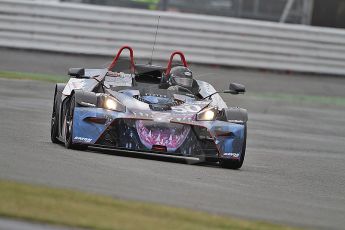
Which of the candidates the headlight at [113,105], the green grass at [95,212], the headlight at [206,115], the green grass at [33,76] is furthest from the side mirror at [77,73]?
the green grass at [33,76]

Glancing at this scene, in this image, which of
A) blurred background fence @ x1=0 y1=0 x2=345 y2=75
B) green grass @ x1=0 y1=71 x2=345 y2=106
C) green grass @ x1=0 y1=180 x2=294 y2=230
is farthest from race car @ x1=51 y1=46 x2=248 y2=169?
blurred background fence @ x1=0 y1=0 x2=345 y2=75

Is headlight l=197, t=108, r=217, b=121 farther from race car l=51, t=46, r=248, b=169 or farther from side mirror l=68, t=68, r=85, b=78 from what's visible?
Answer: side mirror l=68, t=68, r=85, b=78

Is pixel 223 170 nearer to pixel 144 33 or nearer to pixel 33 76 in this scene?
pixel 33 76

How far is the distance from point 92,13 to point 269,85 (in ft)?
13.3

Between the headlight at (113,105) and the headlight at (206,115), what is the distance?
778 mm

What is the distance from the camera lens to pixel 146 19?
24.1 metres

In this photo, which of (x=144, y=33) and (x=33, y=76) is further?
(x=144, y=33)

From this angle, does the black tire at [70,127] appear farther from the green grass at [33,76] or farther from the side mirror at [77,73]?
the green grass at [33,76]

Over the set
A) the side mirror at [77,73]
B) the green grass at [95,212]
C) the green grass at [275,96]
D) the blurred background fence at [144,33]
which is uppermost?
the side mirror at [77,73]

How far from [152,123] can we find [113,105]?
49 cm

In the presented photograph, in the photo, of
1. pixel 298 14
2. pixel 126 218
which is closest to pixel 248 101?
pixel 298 14

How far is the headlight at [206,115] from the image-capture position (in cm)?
1170

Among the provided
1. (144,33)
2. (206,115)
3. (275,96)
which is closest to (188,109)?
(206,115)

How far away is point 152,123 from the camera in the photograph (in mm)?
11414
